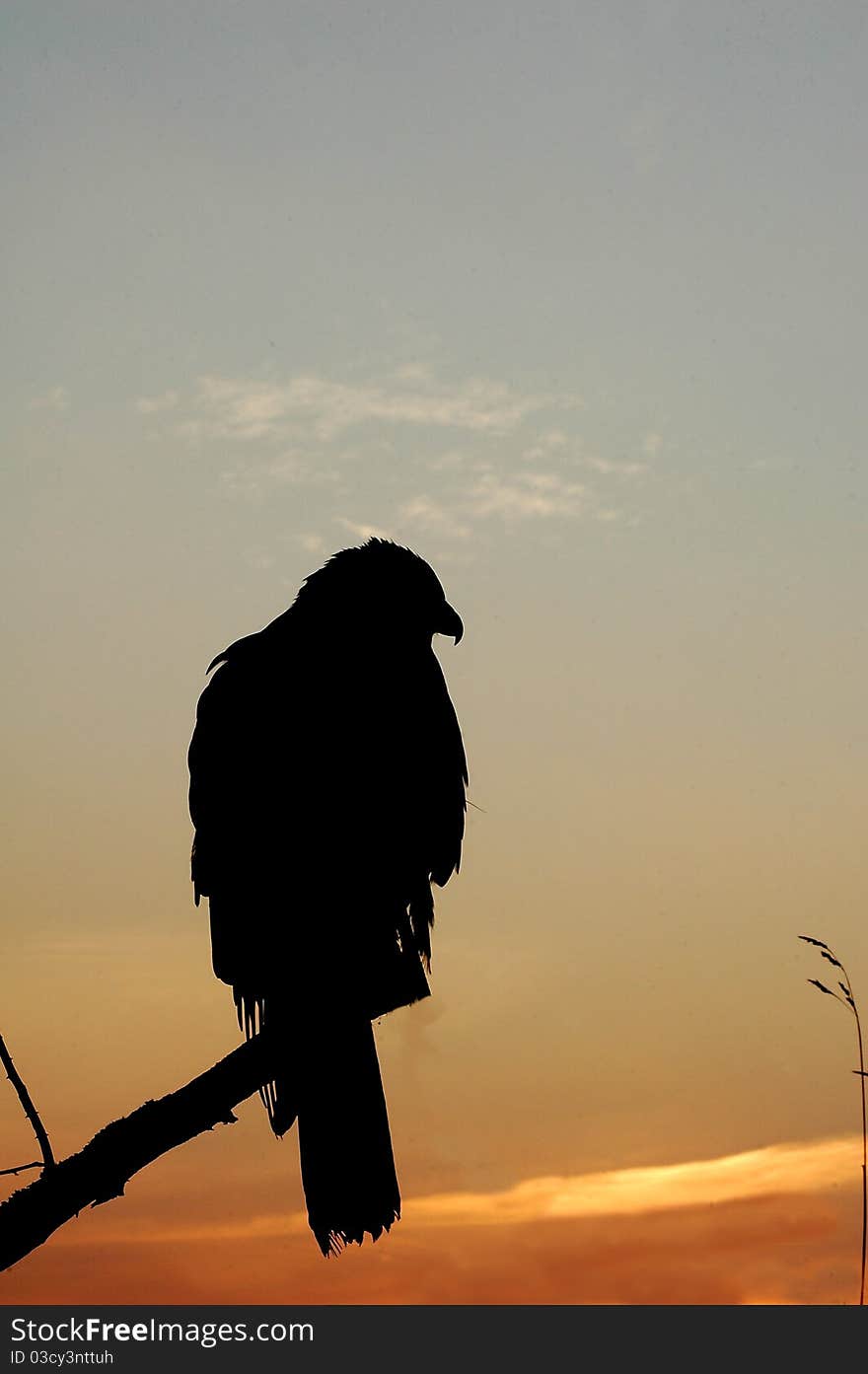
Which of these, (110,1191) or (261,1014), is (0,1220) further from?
(261,1014)

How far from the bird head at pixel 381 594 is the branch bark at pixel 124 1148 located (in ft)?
6.35

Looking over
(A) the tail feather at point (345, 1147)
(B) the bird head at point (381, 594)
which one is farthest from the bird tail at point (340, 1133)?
(B) the bird head at point (381, 594)

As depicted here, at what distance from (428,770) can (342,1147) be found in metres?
1.31

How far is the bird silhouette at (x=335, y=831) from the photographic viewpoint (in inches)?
137

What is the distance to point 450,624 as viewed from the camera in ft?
15.4

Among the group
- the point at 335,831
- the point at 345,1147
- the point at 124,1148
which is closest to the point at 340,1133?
the point at 345,1147

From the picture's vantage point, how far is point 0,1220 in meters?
2.22

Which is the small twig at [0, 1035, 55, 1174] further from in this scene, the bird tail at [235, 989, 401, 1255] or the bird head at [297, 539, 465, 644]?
the bird head at [297, 539, 465, 644]

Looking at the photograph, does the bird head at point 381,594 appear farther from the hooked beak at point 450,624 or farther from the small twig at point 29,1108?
the small twig at point 29,1108

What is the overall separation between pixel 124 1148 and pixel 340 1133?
Answer: 1223 millimetres

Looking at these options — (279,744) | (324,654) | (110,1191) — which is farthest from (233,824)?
(110,1191)

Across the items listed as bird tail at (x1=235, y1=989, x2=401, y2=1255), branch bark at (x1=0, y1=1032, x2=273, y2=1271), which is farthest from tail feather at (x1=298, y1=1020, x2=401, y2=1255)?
branch bark at (x1=0, y1=1032, x2=273, y2=1271)

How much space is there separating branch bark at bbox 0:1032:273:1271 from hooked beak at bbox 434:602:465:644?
222 centimetres
